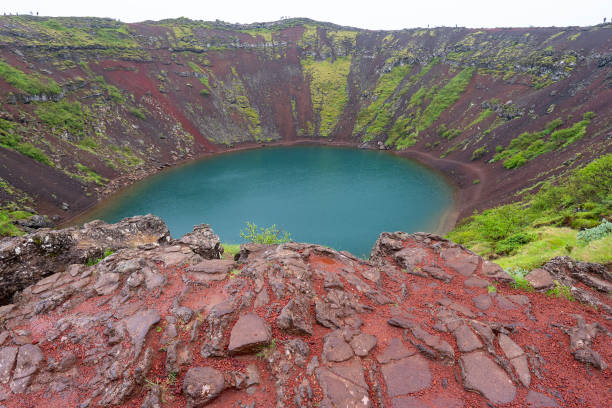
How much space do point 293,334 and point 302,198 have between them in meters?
44.3

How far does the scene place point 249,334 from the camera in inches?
324

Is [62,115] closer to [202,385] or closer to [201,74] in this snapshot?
[201,74]

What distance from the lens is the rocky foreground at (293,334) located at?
7.07 m

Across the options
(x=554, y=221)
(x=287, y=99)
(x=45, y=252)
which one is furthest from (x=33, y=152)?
(x=287, y=99)

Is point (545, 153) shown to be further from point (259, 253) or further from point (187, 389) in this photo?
point (187, 389)

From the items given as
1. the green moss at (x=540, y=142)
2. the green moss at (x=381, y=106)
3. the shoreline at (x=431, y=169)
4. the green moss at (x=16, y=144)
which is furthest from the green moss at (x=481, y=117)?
the green moss at (x=16, y=144)

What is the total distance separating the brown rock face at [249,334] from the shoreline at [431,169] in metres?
33.9

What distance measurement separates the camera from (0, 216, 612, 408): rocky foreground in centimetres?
707

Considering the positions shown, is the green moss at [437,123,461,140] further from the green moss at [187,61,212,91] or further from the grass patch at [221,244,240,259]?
the green moss at [187,61,212,91]

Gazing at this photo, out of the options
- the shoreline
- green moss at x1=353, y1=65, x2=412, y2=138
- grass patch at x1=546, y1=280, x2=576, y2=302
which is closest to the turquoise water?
the shoreline

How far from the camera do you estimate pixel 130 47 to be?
294 ft

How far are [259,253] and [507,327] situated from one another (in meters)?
10.8

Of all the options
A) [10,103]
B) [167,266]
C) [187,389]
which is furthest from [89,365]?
[10,103]

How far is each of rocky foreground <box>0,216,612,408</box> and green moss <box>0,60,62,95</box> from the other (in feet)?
217
